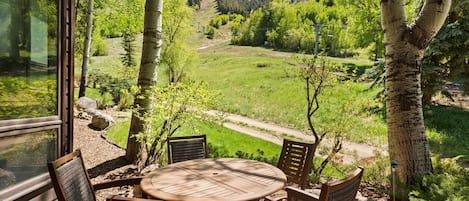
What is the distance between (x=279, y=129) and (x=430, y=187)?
8807mm

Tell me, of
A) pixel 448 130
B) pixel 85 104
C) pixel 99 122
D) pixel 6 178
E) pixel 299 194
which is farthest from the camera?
pixel 85 104

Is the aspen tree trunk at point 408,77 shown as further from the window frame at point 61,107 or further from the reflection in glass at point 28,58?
the reflection in glass at point 28,58

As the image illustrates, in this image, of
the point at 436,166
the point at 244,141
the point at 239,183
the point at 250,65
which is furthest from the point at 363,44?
the point at 239,183

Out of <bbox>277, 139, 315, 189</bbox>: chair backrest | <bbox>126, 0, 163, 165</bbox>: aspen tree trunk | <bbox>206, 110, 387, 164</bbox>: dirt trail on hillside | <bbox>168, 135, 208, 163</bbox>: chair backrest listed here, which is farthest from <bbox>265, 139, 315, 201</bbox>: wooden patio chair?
<bbox>206, 110, 387, 164</bbox>: dirt trail on hillside

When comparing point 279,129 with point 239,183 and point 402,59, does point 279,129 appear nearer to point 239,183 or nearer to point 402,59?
point 402,59

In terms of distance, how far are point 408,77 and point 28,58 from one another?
403 cm

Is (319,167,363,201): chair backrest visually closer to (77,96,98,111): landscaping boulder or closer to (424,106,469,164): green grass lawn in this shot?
(424,106,469,164): green grass lawn

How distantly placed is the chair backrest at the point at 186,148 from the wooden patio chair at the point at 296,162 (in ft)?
3.21

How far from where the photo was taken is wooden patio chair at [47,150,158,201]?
8.09 ft

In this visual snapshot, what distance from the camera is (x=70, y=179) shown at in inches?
107

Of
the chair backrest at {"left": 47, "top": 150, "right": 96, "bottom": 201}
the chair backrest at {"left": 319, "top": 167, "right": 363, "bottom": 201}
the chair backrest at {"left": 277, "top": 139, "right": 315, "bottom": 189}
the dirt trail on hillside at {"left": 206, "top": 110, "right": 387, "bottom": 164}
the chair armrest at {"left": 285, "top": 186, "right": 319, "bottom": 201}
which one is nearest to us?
the chair backrest at {"left": 319, "top": 167, "right": 363, "bottom": 201}

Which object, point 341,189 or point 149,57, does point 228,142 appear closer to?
point 149,57

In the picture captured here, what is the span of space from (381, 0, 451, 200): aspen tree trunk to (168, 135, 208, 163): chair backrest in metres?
2.34

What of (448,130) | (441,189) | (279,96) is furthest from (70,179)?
(279,96)
